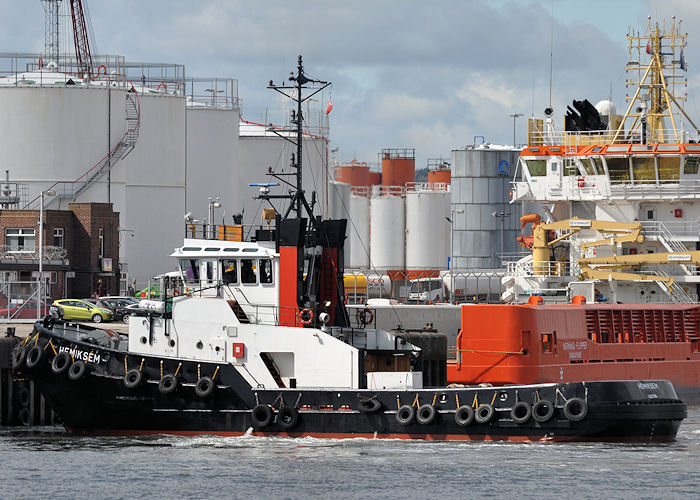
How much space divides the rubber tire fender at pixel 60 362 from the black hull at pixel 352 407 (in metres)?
0.19

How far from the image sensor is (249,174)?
87.1m

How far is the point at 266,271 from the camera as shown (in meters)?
31.8

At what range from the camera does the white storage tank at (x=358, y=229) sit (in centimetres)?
9894

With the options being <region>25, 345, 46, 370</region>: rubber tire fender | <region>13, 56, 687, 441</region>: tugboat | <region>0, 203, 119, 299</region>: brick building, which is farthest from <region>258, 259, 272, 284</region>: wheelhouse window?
<region>0, 203, 119, 299</region>: brick building

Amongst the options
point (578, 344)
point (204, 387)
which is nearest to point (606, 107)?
point (578, 344)

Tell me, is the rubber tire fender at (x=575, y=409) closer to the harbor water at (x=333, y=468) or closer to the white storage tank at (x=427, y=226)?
the harbor water at (x=333, y=468)

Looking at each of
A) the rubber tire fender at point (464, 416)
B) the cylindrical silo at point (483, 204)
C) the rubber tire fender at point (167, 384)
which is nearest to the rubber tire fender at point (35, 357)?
the rubber tire fender at point (167, 384)

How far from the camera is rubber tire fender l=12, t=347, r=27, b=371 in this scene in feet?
104

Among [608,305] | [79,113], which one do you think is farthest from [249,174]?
[608,305]

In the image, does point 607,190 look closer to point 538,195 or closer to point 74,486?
point 538,195

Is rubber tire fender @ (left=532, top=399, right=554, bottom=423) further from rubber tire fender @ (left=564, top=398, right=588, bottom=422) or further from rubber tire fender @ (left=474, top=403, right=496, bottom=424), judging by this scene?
rubber tire fender @ (left=474, top=403, right=496, bottom=424)

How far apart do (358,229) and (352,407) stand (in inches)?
2760

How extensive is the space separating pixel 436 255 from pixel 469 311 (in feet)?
191

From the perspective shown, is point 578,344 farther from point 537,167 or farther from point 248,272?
point 248,272
